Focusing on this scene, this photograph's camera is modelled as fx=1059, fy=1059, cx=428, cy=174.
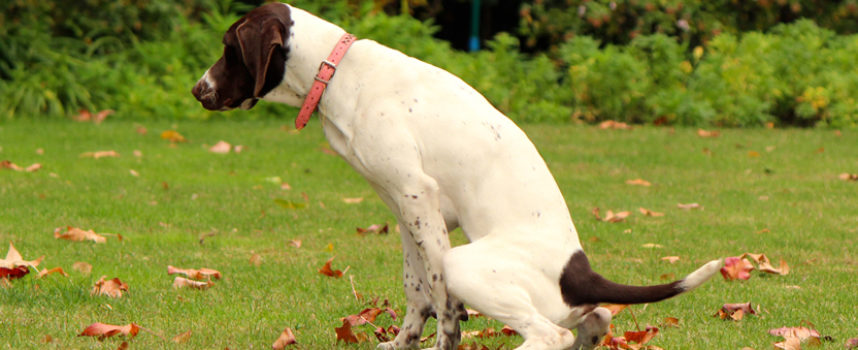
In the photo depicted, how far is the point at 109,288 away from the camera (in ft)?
15.3

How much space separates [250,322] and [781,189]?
5315mm

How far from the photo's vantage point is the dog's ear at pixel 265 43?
11.7 feet

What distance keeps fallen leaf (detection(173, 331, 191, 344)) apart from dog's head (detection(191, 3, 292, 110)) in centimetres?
85

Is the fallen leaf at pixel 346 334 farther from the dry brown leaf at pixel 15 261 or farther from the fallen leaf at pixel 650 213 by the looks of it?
the fallen leaf at pixel 650 213

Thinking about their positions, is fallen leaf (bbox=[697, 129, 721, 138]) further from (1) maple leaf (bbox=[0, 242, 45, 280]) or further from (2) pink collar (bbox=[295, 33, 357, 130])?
(2) pink collar (bbox=[295, 33, 357, 130])

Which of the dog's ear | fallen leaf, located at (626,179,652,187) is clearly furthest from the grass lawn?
the dog's ear

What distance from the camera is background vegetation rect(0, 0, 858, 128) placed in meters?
12.8

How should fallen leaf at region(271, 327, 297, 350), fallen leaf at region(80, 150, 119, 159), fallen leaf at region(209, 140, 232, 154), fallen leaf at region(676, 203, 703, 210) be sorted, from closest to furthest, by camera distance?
fallen leaf at region(271, 327, 297, 350) < fallen leaf at region(676, 203, 703, 210) < fallen leaf at region(80, 150, 119, 159) < fallen leaf at region(209, 140, 232, 154)

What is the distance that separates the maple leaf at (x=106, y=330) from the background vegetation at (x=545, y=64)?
895 cm

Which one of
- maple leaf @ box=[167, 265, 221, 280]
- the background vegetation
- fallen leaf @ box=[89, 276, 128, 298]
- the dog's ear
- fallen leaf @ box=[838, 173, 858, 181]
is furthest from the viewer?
the background vegetation

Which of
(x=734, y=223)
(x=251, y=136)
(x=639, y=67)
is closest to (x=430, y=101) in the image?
(x=734, y=223)

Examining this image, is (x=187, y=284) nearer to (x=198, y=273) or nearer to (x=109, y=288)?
(x=198, y=273)

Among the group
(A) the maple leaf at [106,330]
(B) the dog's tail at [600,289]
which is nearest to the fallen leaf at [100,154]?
(A) the maple leaf at [106,330]

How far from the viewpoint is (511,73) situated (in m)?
14.0
